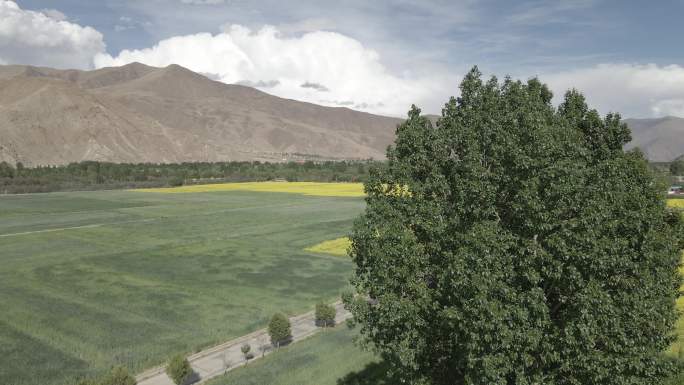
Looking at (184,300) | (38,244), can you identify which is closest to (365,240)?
(184,300)

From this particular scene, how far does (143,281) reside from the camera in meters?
43.3

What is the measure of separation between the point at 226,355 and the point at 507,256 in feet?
66.9

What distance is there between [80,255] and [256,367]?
3704cm

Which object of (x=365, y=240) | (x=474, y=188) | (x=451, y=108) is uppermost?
(x=451, y=108)

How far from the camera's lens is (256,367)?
86.2 feet

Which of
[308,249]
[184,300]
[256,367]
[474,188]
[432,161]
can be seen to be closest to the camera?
[474,188]

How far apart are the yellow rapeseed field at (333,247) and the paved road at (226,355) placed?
2125cm

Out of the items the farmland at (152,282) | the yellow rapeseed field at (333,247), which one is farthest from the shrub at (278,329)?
the yellow rapeseed field at (333,247)

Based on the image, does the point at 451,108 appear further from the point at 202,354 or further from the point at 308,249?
the point at 308,249

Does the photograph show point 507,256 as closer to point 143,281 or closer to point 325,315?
point 325,315

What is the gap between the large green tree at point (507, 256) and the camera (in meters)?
13.1

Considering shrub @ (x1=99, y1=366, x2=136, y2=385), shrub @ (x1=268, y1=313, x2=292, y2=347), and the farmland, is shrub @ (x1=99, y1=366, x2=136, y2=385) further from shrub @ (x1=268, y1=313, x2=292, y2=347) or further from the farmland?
shrub @ (x1=268, y1=313, x2=292, y2=347)

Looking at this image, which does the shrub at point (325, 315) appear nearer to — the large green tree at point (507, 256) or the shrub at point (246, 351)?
the shrub at point (246, 351)

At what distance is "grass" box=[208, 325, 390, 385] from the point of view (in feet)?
78.4
